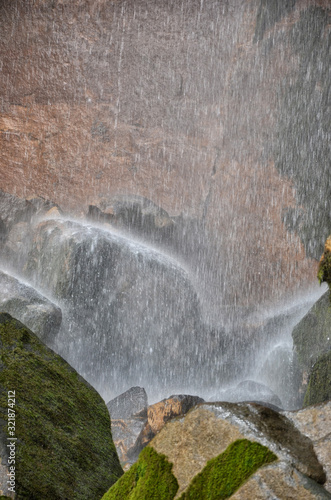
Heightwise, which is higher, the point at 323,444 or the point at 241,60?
the point at 241,60

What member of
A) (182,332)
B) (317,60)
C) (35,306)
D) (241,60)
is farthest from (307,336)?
(241,60)

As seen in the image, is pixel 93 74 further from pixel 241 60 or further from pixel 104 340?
pixel 104 340

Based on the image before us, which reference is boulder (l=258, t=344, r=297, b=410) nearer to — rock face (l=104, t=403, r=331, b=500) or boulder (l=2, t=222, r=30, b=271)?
rock face (l=104, t=403, r=331, b=500)

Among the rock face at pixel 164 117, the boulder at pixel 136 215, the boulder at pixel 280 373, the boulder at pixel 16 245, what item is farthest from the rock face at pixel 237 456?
the boulder at pixel 136 215

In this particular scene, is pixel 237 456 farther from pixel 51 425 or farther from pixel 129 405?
pixel 129 405

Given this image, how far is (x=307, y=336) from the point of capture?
756 cm

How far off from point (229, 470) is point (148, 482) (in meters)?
0.45

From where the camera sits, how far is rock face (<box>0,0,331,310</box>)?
35.2 ft

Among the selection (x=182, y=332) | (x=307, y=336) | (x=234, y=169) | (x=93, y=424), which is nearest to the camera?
(x=93, y=424)

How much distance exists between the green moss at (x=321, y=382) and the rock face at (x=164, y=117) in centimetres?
539

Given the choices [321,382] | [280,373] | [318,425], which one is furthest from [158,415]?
[318,425]

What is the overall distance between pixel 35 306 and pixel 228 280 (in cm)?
504

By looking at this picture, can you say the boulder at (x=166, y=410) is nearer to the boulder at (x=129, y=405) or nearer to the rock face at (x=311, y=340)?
the boulder at (x=129, y=405)

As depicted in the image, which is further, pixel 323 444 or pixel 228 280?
pixel 228 280
